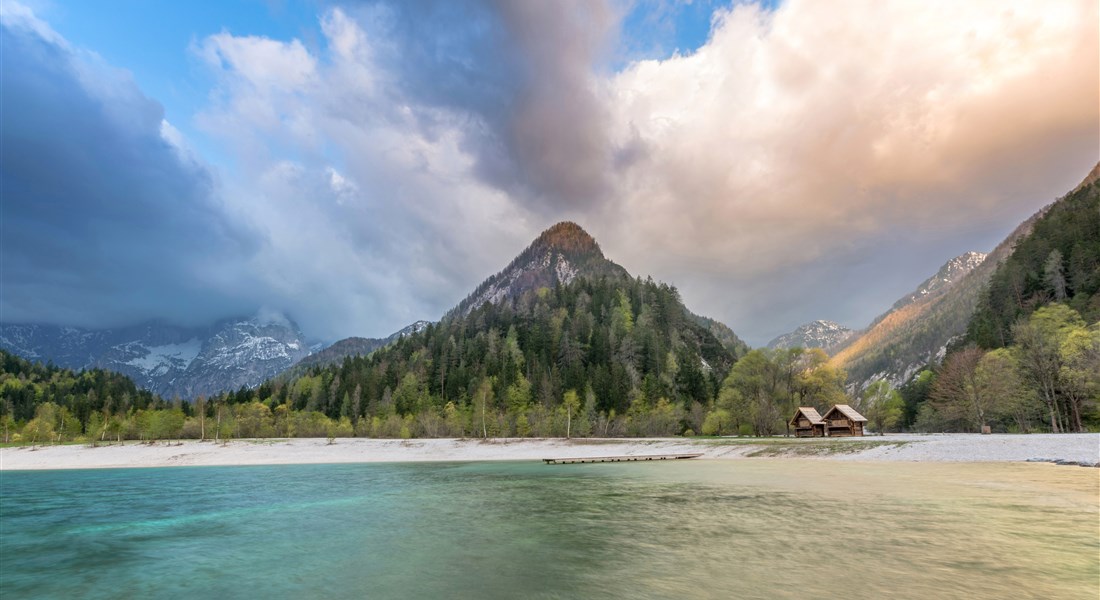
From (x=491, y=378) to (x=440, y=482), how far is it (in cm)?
11245

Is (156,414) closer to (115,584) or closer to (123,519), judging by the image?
(123,519)

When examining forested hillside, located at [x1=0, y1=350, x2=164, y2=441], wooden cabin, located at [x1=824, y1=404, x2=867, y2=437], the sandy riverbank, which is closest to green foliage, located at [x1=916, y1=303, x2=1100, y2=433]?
the sandy riverbank

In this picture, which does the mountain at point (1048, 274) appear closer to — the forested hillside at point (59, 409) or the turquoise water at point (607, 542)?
the turquoise water at point (607, 542)

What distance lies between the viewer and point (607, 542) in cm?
1867

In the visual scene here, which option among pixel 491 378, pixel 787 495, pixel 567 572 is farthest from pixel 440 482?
pixel 491 378

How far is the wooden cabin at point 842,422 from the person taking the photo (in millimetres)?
85938

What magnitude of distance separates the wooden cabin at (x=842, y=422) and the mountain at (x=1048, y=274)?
45.5 m

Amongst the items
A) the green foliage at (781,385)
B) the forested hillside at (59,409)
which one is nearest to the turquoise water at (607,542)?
the green foliage at (781,385)

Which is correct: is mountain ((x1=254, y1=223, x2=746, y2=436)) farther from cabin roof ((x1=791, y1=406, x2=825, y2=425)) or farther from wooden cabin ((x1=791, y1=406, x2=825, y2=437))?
cabin roof ((x1=791, y1=406, x2=825, y2=425))

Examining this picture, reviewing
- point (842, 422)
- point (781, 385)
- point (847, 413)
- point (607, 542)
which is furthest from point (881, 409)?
point (607, 542)

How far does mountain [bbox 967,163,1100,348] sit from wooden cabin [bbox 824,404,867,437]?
45519mm

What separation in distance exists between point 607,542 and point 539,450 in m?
83.0

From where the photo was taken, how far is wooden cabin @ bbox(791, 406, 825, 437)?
289 feet

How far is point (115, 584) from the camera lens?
16469 mm
